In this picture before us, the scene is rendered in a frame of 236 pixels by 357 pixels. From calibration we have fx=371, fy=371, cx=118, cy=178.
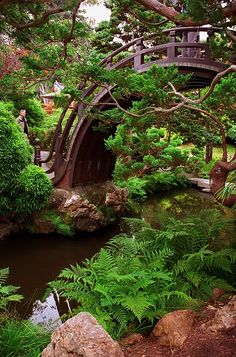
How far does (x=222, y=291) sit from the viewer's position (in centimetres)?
387

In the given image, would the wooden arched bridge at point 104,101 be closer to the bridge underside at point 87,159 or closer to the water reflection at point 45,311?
the bridge underside at point 87,159

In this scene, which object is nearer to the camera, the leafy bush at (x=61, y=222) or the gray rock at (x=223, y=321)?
the gray rock at (x=223, y=321)

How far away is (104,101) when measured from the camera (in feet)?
32.5

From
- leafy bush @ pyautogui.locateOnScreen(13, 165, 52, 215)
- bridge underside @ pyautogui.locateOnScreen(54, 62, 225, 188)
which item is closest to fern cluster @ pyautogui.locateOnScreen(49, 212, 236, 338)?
leafy bush @ pyautogui.locateOnScreen(13, 165, 52, 215)

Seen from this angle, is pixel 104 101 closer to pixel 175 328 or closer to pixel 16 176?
pixel 16 176

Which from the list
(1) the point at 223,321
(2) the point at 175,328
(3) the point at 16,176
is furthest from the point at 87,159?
(1) the point at 223,321

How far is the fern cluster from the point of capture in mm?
3562

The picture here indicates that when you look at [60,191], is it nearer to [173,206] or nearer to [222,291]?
[173,206]

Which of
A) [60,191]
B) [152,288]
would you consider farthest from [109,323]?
[60,191]

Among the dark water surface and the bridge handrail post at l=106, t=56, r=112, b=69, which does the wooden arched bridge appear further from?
the dark water surface

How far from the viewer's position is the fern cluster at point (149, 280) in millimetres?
3562

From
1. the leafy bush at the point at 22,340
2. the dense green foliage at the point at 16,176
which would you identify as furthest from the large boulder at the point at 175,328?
the dense green foliage at the point at 16,176

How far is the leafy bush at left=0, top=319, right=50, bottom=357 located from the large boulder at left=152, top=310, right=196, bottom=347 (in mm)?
1155

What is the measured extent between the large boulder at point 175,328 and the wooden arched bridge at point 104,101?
4.77m
